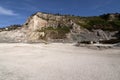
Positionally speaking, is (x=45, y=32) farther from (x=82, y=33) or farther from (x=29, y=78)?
(x=29, y=78)

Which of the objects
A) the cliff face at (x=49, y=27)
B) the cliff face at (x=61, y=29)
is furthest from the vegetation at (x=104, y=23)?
the cliff face at (x=49, y=27)

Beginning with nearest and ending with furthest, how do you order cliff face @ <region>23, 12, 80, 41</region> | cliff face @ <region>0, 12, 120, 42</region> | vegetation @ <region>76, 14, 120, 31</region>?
1. cliff face @ <region>0, 12, 120, 42</region>
2. cliff face @ <region>23, 12, 80, 41</region>
3. vegetation @ <region>76, 14, 120, 31</region>

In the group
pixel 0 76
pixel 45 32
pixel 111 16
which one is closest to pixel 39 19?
pixel 45 32

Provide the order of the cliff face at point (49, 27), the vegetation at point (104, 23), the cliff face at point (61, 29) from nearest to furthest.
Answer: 1. the cliff face at point (61, 29)
2. the cliff face at point (49, 27)
3. the vegetation at point (104, 23)

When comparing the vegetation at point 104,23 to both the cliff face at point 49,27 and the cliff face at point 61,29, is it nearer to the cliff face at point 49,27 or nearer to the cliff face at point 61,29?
the cliff face at point 61,29

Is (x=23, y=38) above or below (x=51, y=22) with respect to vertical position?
below

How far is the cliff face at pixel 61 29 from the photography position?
3241 inches

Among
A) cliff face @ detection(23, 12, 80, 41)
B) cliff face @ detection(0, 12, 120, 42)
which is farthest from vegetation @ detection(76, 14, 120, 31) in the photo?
cliff face @ detection(23, 12, 80, 41)

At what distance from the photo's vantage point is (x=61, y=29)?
9019 cm

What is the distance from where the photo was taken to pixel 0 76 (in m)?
10.9

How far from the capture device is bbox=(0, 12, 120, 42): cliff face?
82312 millimetres

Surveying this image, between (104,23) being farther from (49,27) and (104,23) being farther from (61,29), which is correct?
(49,27)

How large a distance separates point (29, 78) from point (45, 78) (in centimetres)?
92

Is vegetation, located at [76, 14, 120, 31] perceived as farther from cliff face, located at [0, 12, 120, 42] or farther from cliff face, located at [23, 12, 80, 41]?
cliff face, located at [23, 12, 80, 41]
